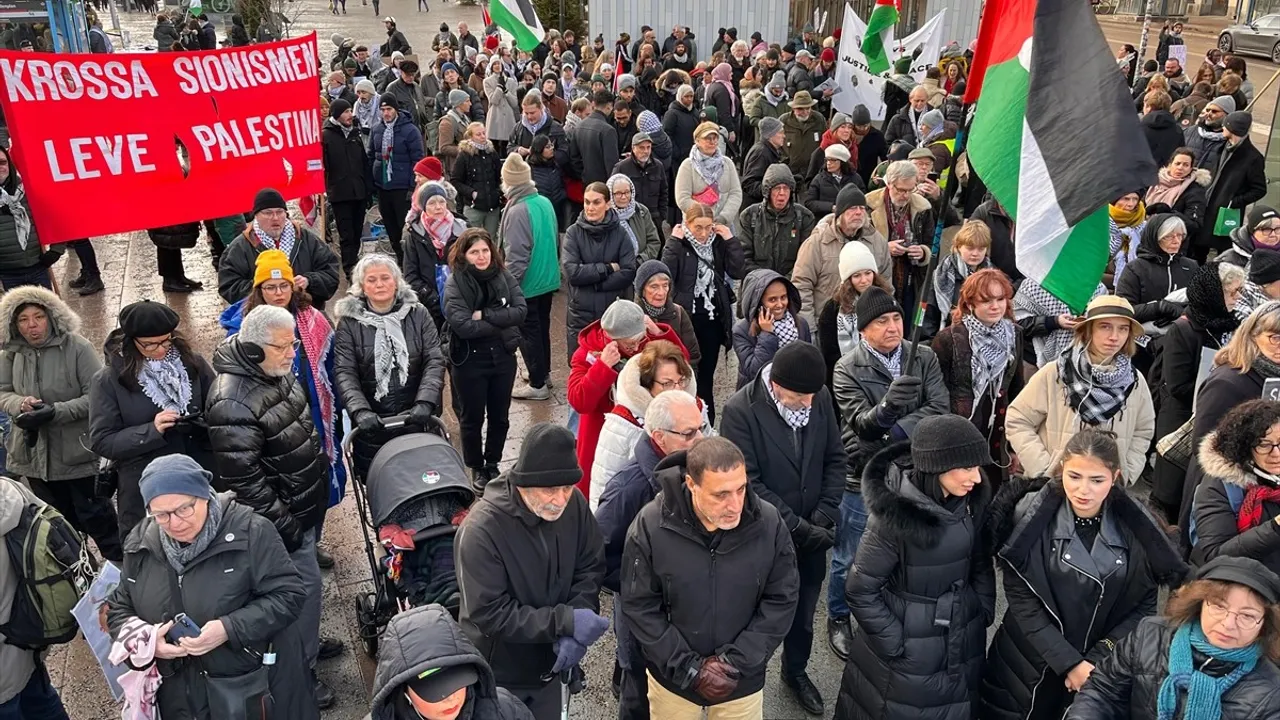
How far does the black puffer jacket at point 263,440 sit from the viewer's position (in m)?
4.62

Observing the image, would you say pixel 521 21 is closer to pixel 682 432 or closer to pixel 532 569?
pixel 682 432

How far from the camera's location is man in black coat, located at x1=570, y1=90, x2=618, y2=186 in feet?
35.9

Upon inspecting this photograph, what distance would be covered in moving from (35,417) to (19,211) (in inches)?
136

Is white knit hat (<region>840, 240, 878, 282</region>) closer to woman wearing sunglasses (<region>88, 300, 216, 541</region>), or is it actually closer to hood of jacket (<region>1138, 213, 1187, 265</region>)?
hood of jacket (<region>1138, 213, 1187, 265</region>)

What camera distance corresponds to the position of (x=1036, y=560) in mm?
3994

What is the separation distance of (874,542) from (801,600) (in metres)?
1.01

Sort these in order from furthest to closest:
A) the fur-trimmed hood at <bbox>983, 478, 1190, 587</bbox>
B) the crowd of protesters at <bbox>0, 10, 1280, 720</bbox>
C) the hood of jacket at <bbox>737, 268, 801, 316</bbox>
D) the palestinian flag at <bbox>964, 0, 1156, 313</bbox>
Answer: the hood of jacket at <bbox>737, 268, 801, 316</bbox>, the fur-trimmed hood at <bbox>983, 478, 1190, 587</bbox>, the crowd of protesters at <bbox>0, 10, 1280, 720</bbox>, the palestinian flag at <bbox>964, 0, 1156, 313</bbox>

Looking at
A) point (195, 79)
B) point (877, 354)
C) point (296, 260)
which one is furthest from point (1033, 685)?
point (195, 79)

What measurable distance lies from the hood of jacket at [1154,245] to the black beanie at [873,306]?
2.85 meters

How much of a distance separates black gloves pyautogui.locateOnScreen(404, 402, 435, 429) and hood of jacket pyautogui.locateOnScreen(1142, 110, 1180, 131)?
9.13 m

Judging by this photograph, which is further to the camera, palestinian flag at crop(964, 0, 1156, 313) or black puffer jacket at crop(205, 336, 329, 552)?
black puffer jacket at crop(205, 336, 329, 552)

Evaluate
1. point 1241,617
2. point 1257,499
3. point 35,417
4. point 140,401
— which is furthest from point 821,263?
point 35,417

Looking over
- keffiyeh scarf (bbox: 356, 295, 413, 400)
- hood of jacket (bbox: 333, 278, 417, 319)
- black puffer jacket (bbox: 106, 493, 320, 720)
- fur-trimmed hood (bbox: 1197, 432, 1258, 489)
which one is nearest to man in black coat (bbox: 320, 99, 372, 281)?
hood of jacket (bbox: 333, 278, 417, 319)

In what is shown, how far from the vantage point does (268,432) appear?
4.69m
